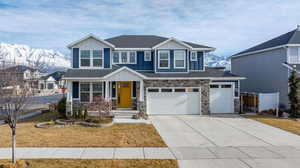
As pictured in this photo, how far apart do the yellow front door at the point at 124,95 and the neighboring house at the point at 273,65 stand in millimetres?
13307

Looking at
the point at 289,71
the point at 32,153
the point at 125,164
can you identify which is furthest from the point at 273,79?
the point at 32,153

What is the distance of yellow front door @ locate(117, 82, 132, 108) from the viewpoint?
18.1 m

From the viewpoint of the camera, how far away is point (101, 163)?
6871mm

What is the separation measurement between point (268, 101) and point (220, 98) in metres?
4.21

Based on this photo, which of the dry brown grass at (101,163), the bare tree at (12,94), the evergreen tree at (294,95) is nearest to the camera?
the bare tree at (12,94)

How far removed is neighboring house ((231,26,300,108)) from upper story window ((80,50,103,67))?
15.7m

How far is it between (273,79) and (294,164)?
1471cm

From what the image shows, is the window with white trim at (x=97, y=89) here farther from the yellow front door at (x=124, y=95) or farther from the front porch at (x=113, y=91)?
the yellow front door at (x=124, y=95)

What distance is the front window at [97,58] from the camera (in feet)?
57.2

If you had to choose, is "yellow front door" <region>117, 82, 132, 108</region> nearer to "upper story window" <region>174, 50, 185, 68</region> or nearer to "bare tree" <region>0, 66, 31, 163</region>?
"upper story window" <region>174, 50, 185, 68</region>

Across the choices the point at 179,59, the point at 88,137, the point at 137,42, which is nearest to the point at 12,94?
the point at 88,137

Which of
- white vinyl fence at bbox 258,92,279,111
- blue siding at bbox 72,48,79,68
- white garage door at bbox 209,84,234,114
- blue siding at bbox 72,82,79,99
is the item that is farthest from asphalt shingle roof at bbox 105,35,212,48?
white vinyl fence at bbox 258,92,279,111

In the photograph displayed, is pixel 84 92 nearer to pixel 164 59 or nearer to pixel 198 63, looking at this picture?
pixel 164 59

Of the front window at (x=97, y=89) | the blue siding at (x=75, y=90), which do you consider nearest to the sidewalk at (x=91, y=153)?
the blue siding at (x=75, y=90)
